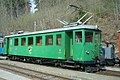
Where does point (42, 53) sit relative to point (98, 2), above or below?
below

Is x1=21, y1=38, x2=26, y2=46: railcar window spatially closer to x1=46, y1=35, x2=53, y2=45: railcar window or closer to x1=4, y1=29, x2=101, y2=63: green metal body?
x1=4, y1=29, x2=101, y2=63: green metal body

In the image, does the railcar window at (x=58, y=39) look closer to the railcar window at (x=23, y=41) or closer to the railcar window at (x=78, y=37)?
the railcar window at (x=78, y=37)

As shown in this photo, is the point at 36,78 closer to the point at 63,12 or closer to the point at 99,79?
the point at 99,79

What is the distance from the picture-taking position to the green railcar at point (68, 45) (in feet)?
53.6

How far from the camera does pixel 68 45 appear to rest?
1775 cm

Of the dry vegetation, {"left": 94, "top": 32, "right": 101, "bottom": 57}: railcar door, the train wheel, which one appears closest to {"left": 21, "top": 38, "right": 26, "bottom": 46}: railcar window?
{"left": 94, "top": 32, "right": 101, "bottom": 57}: railcar door

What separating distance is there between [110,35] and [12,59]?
12272mm

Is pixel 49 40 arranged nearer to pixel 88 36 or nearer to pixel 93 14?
pixel 88 36

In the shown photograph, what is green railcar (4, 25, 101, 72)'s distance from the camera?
16328mm

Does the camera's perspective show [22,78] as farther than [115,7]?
No

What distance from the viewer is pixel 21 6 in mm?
89500

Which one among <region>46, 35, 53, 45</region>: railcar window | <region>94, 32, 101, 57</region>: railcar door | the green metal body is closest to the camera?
the green metal body

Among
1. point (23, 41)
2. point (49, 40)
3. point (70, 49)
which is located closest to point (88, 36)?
point (70, 49)

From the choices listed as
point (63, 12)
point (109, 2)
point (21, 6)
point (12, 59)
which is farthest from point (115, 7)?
point (21, 6)
